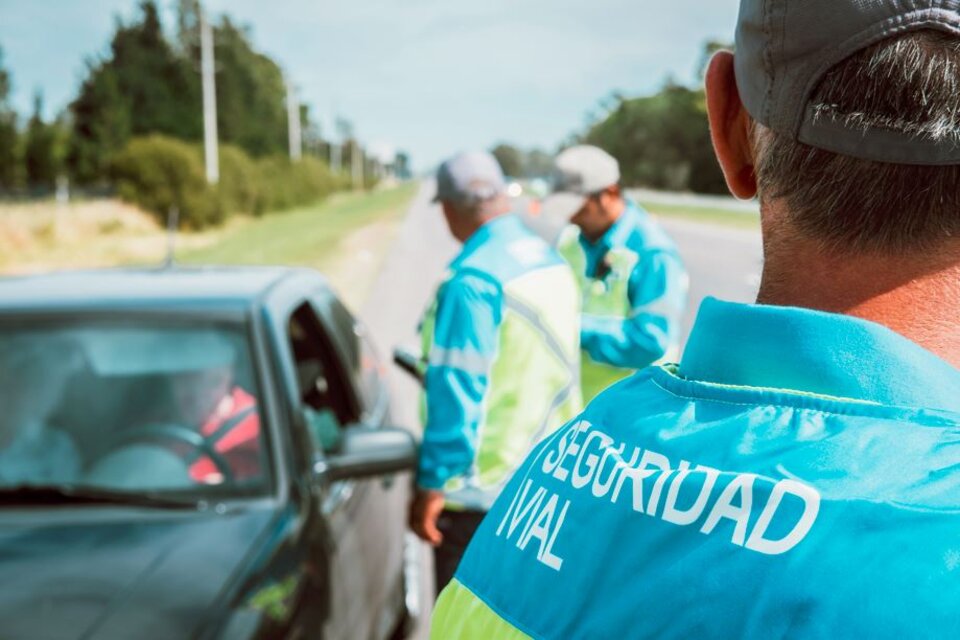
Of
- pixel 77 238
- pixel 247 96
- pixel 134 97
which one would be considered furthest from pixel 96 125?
pixel 77 238

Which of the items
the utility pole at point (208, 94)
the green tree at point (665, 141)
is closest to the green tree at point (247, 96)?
the utility pole at point (208, 94)

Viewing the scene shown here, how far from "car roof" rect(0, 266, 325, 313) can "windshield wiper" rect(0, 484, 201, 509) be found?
72 centimetres

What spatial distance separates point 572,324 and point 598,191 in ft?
3.99

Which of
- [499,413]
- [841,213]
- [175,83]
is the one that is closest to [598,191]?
[499,413]

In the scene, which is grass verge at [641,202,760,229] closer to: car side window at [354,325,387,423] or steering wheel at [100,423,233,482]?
car side window at [354,325,387,423]

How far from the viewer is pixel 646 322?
13.3 ft

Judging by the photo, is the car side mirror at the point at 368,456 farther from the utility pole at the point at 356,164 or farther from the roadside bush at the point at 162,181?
the utility pole at the point at 356,164

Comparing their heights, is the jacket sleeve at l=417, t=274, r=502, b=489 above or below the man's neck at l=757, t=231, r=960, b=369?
below

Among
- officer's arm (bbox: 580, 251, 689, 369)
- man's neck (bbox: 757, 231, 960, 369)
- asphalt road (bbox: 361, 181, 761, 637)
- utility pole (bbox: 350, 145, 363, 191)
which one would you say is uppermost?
man's neck (bbox: 757, 231, 960, 369)

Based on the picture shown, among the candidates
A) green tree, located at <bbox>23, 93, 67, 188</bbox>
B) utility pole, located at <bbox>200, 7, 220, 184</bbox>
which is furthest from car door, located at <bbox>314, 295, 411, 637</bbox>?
green tree, located at <bbox>23, 93, 67, 188</bbox>

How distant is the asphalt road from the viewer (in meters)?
9.71

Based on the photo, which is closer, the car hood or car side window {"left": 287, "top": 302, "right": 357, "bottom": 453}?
the car hood

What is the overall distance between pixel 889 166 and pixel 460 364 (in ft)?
7.53

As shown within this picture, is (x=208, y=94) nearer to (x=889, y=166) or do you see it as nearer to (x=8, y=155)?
(x=8, y=155)
